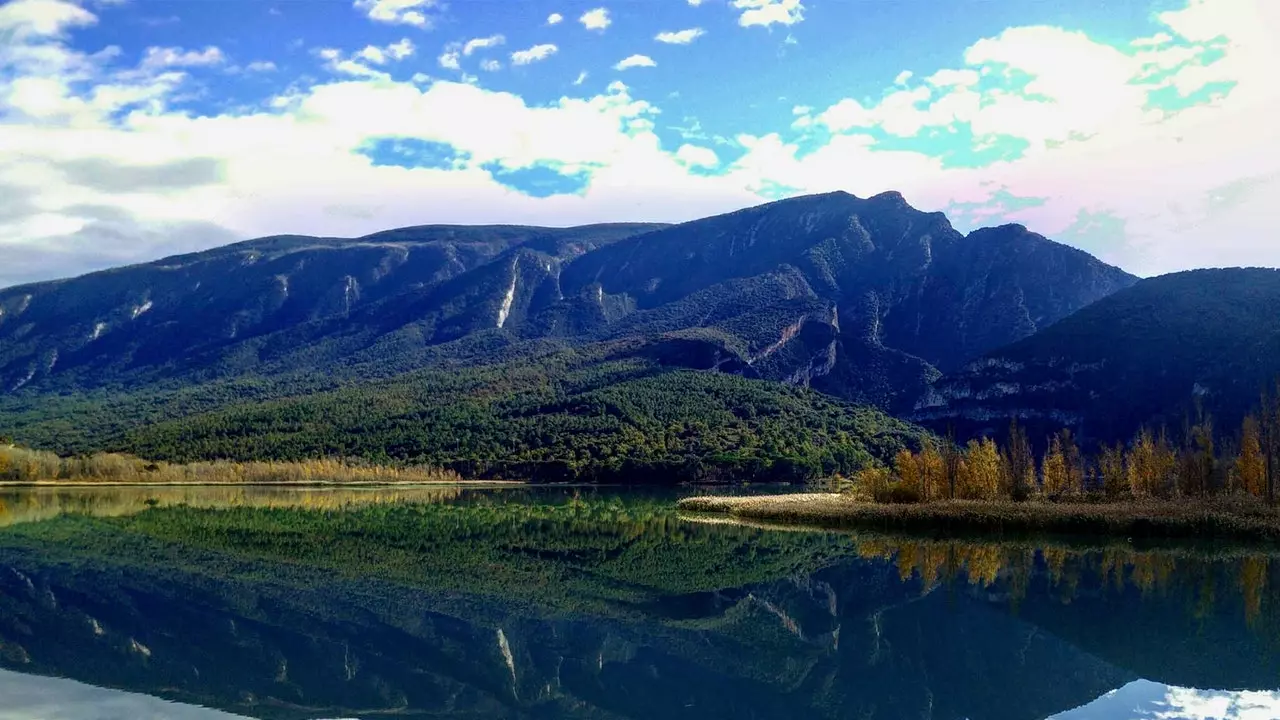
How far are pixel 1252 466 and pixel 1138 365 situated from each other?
9761 centimetres

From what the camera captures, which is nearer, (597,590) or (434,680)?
(434,680)

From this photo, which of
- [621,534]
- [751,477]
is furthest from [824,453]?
[621,534]

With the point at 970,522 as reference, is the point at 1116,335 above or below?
above

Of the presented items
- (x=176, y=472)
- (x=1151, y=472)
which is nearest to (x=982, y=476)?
(x=1151, y=472)

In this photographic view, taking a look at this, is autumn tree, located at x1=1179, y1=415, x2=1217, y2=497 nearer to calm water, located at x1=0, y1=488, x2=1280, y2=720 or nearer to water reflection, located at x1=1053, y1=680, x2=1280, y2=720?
calm water, located at x1=0, y1=488, x2=1280, y2=720

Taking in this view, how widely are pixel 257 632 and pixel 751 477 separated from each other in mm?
101652

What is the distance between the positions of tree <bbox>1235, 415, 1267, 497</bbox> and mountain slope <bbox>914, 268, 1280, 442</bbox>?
67979 millimetres

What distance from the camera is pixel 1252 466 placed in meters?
60.0

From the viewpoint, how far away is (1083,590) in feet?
97.7

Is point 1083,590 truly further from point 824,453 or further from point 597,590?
point 824,453

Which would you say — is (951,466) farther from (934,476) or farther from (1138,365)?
(1138,365)

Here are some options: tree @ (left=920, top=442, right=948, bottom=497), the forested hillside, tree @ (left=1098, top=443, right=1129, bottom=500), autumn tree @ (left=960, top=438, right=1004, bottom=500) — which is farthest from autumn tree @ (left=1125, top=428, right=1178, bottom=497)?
the forested hillside

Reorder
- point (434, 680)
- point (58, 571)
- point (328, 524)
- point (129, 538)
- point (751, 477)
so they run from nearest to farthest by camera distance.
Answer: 1. point (434, 680)
2. point (58, 571)
3. point (129, 538)
4. point (328, 524)
5. point (751, 477)

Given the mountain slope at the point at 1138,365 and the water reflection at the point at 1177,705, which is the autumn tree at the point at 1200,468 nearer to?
the water reflection at the point at 1177,705
